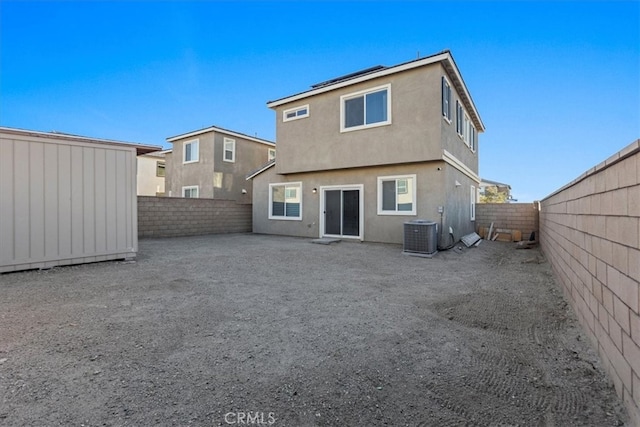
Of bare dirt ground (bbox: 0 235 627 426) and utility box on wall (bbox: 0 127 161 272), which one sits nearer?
bare dirt ground (bbox: 0 235 627 426)

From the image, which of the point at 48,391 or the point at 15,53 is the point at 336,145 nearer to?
the point at 48,391

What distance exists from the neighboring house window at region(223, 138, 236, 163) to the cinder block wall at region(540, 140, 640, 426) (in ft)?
56.0

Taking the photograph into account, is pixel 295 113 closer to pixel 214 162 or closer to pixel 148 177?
pixel 214 162

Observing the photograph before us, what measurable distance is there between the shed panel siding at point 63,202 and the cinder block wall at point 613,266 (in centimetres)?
810

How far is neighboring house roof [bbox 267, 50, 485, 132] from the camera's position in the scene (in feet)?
29.6

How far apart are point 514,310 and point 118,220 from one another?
7.75 meters

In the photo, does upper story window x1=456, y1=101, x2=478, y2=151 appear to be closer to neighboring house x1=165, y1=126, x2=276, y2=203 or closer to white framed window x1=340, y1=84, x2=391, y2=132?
white framed window x1=340, y1=84, x2=391, y2=132

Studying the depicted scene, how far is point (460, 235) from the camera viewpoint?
36.7ft

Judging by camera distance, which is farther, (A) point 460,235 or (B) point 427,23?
(B) point 427,23

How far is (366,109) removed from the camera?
10477mm

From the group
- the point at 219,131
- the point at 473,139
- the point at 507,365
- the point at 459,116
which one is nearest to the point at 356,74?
the point at 459,116

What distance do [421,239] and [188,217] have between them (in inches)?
390

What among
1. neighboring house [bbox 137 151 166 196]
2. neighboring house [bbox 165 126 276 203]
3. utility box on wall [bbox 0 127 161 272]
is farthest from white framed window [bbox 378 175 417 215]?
neighboring house [bbox 137 151 166 196]

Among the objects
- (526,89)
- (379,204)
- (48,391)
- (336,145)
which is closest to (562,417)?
(48,391)
